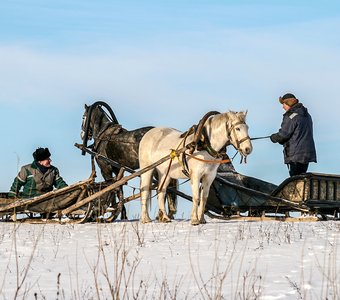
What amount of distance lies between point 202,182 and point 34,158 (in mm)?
4311

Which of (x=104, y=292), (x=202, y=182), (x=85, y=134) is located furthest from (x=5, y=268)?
(x=85, y=134)

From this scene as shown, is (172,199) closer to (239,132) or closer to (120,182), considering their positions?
(120,182)

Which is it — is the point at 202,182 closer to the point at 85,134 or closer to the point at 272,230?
the point at 272,230

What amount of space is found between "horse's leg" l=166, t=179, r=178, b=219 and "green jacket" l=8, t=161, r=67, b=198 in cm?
227

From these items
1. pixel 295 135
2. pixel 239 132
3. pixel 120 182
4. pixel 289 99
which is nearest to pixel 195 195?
pixel 239 132

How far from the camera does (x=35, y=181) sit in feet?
54.7

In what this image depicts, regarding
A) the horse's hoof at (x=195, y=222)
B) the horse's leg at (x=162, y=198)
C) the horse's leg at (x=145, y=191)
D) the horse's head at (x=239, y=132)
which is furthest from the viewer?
the horse's leg at (x=145, y=191)

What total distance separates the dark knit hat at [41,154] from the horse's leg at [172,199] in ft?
8.79

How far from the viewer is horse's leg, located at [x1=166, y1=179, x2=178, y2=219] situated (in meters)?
15.8

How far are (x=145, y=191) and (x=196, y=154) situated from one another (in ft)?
6.17

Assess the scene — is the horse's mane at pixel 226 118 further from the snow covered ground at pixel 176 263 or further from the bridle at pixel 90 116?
the bridle at pixel 90 116

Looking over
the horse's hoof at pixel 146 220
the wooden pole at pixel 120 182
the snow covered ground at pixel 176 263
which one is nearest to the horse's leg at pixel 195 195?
the snow covered ground at pixel 176 263

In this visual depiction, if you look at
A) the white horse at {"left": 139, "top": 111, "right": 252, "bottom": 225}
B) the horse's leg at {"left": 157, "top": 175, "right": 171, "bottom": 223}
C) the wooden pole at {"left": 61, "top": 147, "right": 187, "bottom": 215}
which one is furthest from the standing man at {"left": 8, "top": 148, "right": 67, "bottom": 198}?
the horse's leg at {"left": 157, "top": 175, "right": 171, "bottom": 223}

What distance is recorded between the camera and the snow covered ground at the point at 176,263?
7.56m
